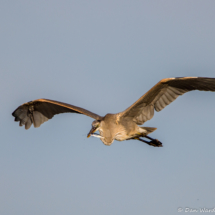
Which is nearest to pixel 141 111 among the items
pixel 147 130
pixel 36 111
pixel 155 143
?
pixel 147 130

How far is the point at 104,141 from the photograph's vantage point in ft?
34.7

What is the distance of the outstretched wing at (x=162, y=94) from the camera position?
9711 mm

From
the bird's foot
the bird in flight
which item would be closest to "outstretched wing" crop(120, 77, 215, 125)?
the bird in flight

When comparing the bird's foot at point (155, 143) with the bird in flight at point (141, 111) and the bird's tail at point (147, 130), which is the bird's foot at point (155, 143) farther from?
the bird's tail at point (147, 130)

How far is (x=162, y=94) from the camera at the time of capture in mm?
10391

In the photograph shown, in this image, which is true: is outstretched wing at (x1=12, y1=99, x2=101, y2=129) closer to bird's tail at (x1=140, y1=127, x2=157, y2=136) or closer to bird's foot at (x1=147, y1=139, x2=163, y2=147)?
bird's tail at (x1=140, y1=127, x2=157, y2=136)

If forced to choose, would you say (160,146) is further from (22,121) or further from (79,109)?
(22,121)

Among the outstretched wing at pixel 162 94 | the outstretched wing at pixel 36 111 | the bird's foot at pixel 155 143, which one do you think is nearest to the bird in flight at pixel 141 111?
the outstretched wing at pixel 162 94

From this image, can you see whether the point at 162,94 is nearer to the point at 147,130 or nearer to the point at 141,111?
the point at 141,111

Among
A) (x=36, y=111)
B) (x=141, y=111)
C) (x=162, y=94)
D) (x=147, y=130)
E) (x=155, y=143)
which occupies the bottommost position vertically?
(x=155, y=143)

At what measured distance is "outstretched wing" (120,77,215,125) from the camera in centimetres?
971

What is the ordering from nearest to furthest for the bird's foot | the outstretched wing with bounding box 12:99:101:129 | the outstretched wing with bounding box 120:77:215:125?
the outstretched wing with bounding box 120:77:215:125 → the outstretched wing with bounding box 12:99:101:129 → the bird's foot

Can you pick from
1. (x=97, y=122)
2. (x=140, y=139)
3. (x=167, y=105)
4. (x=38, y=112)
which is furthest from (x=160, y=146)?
(x=38, y=112)

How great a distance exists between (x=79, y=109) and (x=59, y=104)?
0.65m
